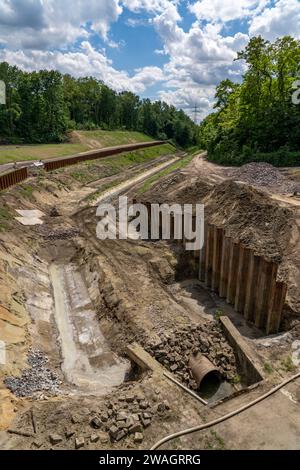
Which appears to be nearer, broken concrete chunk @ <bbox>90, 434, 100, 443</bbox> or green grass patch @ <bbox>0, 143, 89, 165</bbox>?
broken concrete chunk @ <bbox>90, 434, 100, 443</bbox>

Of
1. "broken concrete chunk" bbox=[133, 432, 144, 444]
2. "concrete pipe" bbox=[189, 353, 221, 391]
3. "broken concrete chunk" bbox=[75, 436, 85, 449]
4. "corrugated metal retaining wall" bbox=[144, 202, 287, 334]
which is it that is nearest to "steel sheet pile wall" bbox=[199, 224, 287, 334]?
"corrugated metal retaining wall" bbox=[144, 202, 287, 334]

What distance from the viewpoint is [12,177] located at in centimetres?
2900

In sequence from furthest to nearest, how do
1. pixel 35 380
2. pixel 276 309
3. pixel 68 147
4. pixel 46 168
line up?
1. pixel 68 147
2. pixel 46 168
3. pixel 276 309
4. pixel 35 380

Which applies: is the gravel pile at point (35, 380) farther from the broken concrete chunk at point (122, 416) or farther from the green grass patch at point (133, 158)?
the green grass patch at point (133, 158)

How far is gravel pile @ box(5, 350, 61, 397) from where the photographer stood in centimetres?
994

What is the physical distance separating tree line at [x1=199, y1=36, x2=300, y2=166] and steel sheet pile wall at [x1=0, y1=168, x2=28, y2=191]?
81.8 feet

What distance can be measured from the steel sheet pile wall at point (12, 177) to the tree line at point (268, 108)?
24928 millimetres

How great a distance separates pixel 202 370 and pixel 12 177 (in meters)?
24.6

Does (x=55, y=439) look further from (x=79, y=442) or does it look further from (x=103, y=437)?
(x=103, y=437)

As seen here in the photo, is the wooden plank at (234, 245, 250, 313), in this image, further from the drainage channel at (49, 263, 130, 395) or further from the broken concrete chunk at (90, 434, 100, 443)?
the broken concrete chunk at (90, 434, 100, 443)

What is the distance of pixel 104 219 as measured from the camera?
1040 inches

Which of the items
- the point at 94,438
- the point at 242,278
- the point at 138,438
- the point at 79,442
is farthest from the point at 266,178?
the point at 79,442

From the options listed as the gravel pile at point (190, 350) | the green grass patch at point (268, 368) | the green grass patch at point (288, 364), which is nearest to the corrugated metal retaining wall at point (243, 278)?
the gravel pile at point (190, 350)
